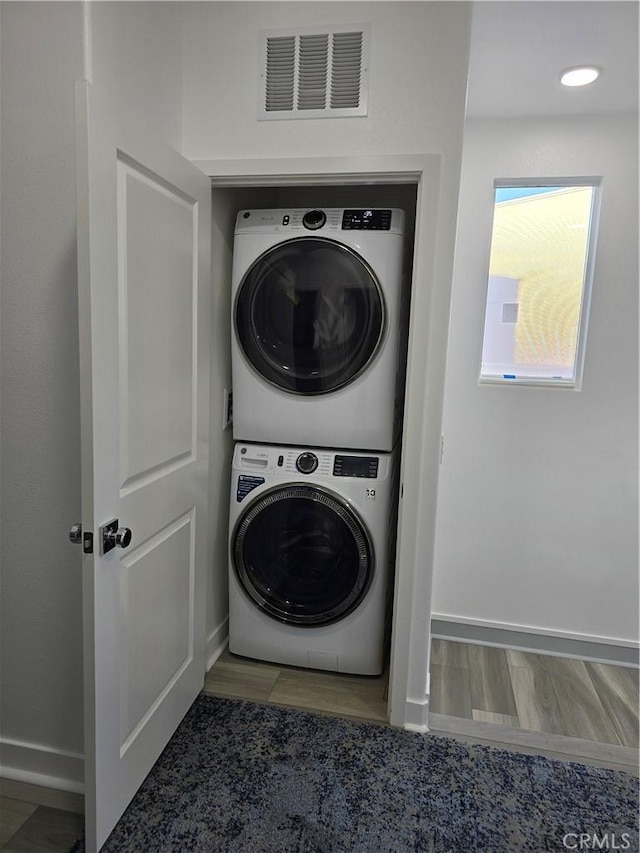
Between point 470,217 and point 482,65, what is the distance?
2.04 feet

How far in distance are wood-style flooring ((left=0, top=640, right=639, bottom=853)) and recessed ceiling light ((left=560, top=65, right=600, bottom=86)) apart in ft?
8.17

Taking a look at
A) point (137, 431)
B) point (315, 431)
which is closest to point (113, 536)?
point (137, 431)

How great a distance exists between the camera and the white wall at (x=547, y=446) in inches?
97.2

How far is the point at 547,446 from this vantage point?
2623mm

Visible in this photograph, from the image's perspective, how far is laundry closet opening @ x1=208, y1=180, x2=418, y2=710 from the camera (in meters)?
2.21

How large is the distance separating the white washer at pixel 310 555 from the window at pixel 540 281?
942 mm

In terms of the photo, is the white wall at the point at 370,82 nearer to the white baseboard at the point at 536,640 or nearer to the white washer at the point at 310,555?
the white washer at the point at 310,555

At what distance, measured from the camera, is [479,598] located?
9.09ft

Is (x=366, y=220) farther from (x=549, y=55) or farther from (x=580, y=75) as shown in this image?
(x=580, y=75)

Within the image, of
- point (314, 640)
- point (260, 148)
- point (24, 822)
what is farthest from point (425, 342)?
point (24, 822)

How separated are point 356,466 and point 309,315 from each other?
0.64 m

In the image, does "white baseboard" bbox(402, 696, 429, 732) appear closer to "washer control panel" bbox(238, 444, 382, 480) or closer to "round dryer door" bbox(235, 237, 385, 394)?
"washer control panel" bbox(238, 444, 382, 480)

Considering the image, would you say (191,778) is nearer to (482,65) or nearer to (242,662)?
(242,662)

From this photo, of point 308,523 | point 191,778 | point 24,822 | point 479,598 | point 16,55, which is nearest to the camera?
point 16,55
